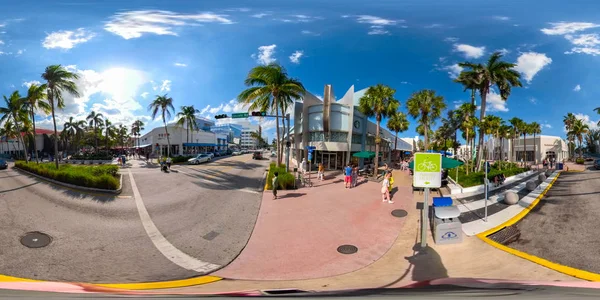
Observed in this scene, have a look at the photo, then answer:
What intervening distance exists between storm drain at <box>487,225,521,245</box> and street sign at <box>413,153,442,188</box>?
249 cm

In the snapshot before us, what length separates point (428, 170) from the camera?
659 centimetres

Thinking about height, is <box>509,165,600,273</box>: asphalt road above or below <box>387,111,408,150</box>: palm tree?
below

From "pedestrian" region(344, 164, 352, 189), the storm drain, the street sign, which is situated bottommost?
the storm drain

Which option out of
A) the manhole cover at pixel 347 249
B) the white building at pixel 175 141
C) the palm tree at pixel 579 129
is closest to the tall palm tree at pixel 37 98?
the white building at pixel 175 141

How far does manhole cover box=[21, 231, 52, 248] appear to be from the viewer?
22.2ft

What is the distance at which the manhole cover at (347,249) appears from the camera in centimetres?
646

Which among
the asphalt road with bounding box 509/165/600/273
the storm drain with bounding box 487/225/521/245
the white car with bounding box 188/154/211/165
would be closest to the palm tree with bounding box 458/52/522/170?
the asphalt road with bounding box 509/165/600/273

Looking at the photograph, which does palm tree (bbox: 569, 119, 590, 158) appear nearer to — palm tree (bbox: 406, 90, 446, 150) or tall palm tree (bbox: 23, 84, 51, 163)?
palm tree (bbox: 406, 90, 446, 150)

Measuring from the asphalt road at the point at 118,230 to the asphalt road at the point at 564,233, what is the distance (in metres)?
7.82

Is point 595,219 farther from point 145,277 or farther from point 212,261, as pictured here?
point 145,277

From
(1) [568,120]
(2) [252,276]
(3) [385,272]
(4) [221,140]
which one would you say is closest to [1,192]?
(2) [252,276]

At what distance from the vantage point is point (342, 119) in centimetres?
2728

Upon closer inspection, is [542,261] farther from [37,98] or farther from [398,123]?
[37,98]

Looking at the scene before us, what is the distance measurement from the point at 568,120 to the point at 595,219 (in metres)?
68.0
